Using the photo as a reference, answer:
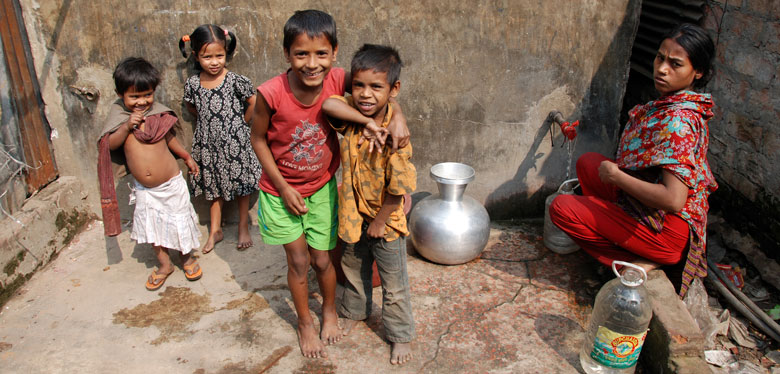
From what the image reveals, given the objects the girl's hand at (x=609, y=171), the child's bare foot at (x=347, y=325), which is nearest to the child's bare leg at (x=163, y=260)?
the child's bare foot at (x=347, y=325)

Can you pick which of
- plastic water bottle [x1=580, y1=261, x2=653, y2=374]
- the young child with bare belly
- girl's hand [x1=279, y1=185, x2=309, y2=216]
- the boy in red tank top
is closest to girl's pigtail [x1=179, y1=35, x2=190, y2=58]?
the young child with bare belly

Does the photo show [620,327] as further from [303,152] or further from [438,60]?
[438,60]

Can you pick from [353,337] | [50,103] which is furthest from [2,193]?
[353,337]

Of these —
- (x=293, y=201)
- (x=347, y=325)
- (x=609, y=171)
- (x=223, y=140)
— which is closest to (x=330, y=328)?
(x=347, y=325)

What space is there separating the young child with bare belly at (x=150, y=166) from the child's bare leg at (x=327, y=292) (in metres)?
1.06

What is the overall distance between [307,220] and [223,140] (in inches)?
52.9

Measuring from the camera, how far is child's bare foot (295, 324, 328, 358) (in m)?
2.76

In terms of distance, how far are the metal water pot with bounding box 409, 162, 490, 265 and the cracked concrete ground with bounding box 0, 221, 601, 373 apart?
0.13 m

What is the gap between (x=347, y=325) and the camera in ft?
9.73

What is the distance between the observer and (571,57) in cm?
385

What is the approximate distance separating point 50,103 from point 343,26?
2.11 meters

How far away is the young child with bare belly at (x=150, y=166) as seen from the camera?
3066 mm

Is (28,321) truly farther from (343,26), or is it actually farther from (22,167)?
(343,26)

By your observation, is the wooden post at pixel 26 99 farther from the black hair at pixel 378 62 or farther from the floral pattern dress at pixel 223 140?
the black hair at pixel 378 62
